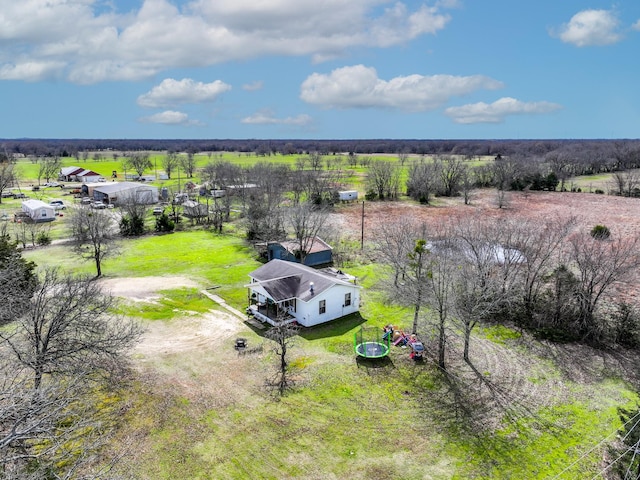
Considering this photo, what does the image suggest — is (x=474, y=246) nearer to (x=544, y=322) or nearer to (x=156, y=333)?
(x=544, y=322)

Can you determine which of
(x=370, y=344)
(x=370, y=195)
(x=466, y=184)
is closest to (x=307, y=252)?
(x=370, y=344)

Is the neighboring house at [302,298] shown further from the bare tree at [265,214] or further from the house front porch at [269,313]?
the bare tree at [265,214]

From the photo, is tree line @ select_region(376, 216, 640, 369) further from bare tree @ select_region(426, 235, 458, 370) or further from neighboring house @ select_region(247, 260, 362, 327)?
neighboring house @ select_region(247, 260, 362, 327)

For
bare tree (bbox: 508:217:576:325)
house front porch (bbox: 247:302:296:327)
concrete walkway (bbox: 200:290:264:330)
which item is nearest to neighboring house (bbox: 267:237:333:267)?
concrete walkway (bbox: 200:290:264:330)

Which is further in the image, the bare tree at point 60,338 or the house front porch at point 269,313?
the house front porch at point 269,313

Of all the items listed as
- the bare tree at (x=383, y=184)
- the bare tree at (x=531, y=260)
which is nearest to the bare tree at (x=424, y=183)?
the bare tree at (x=383, y=184)

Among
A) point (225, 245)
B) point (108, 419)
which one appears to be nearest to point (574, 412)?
point (108, 419)
